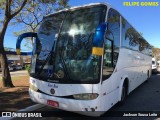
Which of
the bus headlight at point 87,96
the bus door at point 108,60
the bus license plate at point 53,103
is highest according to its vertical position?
the bus door at point 108,60

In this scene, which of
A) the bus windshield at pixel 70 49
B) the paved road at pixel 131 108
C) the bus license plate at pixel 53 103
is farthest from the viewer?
the paved road at pixel 131 108

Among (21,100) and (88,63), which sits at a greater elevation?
(88,63)

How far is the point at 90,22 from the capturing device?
642 centimetres

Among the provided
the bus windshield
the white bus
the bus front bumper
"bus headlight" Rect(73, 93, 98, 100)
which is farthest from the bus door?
the bus front bumper

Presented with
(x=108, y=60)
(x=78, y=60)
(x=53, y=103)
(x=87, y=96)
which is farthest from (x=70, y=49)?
(x=53, y=103)

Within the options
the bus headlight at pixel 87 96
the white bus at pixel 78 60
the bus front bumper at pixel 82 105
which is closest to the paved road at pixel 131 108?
the white bus at pixel 78 60

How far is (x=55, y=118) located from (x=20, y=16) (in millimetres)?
19580

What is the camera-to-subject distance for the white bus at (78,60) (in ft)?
19.4

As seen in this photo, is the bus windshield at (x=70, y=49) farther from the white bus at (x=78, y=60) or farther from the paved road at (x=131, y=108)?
the paved road at (x=131, y=108)

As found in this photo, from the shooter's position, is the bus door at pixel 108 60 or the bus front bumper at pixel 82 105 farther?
the bus door at pixel 108 60

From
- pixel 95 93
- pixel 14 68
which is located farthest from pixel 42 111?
pixel 14 68

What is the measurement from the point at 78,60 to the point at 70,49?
0.42 meters

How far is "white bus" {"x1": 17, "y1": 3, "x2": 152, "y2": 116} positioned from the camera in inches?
233

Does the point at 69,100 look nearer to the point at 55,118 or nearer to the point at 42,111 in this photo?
the point at 55,118
